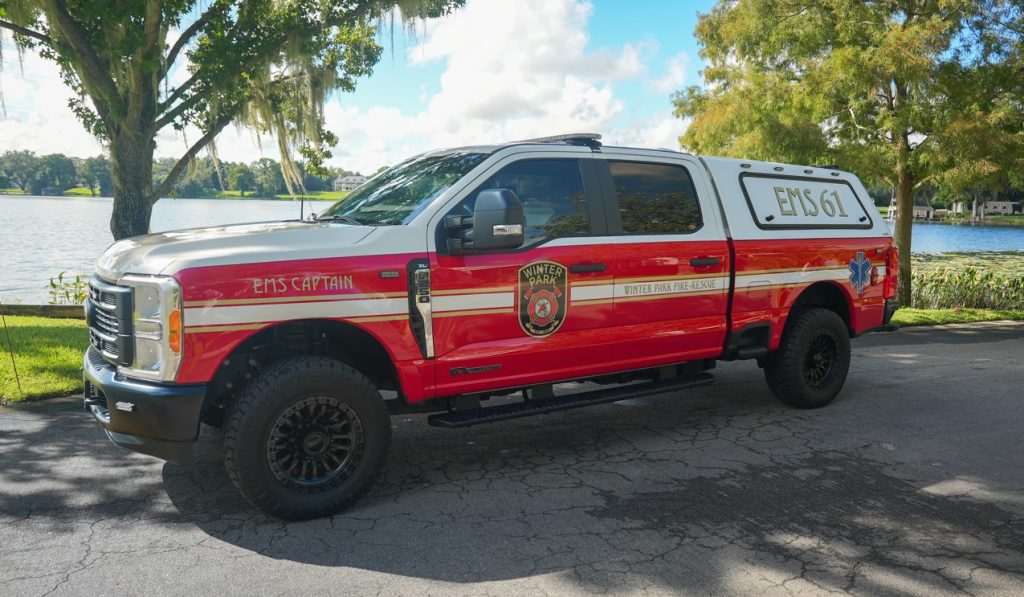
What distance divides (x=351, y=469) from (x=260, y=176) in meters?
10.9

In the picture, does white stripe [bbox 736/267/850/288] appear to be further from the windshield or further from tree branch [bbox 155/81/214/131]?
tree branch [bbox 155/81/214/131]

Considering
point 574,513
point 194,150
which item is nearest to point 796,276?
point 574,513

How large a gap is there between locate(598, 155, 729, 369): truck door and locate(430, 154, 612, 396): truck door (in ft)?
0.52

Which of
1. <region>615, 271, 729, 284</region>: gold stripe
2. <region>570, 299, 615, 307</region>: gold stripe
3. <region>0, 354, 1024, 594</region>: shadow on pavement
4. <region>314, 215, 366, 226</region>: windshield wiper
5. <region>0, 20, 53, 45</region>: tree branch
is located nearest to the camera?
<region>0, 354, 1024, 594</region>: shadow on pavement

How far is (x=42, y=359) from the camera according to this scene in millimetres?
7770

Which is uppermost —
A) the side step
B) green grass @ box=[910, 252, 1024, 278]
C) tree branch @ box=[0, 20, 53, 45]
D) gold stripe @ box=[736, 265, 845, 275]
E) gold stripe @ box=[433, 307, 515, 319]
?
tree branch @ box=[0, 20, 53, 45]

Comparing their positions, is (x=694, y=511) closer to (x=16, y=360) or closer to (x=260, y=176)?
(x=16, y=360)

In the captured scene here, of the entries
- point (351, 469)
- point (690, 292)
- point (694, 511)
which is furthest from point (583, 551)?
point (690, 292)

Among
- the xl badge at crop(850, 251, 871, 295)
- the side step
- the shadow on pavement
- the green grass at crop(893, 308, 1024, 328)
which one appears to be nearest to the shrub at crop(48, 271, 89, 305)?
the shadow on pavement

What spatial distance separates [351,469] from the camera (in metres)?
4.26

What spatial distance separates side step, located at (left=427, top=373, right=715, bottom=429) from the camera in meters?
4.58

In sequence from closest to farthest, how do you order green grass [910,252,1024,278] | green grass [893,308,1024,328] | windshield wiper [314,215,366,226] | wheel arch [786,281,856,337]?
windshield wiper [314,215,366,226] < wheel arch [786,281,856,337] < green grass [893,308,1024,328] < green grass [910,252,1024,278]

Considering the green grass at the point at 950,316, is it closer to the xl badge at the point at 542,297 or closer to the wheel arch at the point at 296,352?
the xl badge at the point at 542,297

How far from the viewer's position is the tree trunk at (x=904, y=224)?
13.5 m
